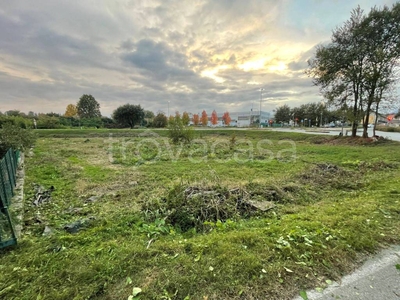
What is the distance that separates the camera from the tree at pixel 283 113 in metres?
64.9

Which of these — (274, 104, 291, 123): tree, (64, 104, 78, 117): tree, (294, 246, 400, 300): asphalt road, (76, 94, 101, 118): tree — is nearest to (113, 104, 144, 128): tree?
(76, 94, 101, 118): tree

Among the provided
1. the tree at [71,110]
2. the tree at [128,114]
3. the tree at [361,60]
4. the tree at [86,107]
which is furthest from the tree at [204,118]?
the tree at [361,60]

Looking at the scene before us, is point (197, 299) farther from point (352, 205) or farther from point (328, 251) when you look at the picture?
point (352, 205)

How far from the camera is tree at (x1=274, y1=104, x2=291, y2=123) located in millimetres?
64925

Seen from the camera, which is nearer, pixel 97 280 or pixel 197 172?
pixel 97 280

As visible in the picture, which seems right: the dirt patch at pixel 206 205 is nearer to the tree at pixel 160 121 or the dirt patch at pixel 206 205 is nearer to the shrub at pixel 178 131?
the shrub at pixel 178 131

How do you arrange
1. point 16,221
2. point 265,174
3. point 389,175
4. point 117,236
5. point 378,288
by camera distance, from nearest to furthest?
point 378,288, point 117,236, point 16,221, point 389,175, point 265,174

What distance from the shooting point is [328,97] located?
56.0 feet

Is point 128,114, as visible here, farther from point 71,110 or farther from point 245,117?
point 245,117

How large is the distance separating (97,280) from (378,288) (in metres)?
2.65

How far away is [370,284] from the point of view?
188cm

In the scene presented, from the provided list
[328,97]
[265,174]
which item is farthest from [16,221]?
[328,97]

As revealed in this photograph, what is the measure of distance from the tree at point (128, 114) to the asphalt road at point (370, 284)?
49061 mm

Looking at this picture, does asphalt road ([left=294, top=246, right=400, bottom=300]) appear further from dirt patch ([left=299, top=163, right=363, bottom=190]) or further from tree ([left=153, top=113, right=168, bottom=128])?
→ tree ([left=153, top=113, right=168, bottom=128])
